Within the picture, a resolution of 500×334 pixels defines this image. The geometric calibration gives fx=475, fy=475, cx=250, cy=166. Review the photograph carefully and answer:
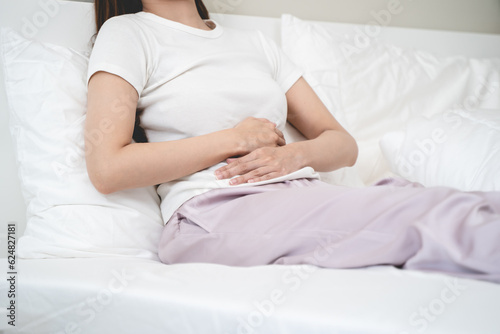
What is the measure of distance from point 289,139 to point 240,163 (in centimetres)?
30

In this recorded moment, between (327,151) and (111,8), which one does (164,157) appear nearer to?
(327,151)

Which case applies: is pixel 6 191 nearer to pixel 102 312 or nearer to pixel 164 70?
pixel 164 70

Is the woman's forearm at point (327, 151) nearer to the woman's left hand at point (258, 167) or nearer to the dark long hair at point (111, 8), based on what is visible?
the woman's left hand at point (258, 167)

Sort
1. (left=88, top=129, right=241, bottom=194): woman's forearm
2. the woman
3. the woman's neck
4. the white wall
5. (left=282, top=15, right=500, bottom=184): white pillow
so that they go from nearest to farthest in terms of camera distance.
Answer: the woman → (left=88, top=129, right=241, bottom=194): woman's forearm → the woman's neck → (left=282, top=15, right=500, bottom=184): white pillow → the white wall

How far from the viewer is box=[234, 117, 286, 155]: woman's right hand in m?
0.95

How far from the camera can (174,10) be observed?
3.71 feet

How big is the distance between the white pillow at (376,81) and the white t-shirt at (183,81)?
Answer: 0.31 m

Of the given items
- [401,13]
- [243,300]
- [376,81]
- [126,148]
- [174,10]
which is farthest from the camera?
[401,13]

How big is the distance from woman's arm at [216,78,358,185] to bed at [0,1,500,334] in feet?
0.24

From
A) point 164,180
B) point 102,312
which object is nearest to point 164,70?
point 164,180

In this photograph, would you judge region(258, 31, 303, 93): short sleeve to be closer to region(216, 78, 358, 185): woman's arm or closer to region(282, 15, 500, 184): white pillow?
region(216, 78, 358, 185): woman's arm

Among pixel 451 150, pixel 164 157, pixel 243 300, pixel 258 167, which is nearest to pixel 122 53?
pixel 164 157

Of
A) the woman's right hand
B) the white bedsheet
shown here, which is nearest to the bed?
the white bedsheet

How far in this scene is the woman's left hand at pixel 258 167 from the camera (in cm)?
92
